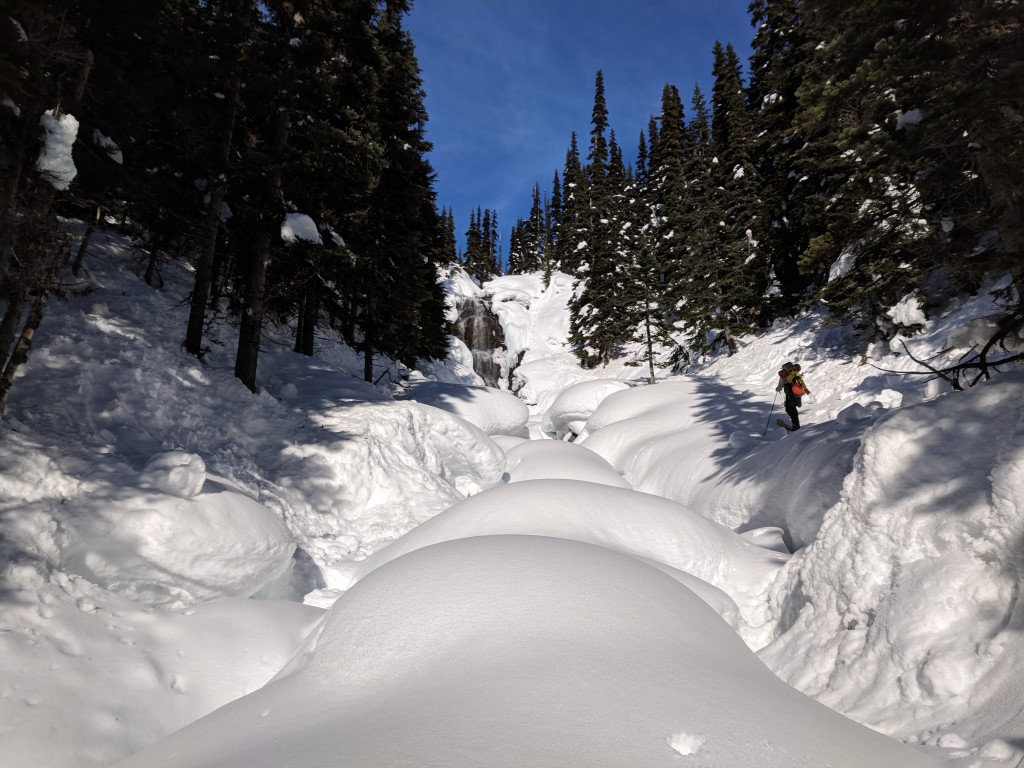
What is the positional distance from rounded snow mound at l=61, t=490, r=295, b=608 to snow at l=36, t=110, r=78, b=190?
3.70 metres

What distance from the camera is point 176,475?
497 cm

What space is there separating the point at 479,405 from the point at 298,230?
30.8 ft

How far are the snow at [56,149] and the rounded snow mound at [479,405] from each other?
34.2ft

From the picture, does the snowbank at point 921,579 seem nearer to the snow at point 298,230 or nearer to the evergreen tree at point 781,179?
the snow at point 298,230

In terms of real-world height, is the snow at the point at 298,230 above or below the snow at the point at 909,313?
above

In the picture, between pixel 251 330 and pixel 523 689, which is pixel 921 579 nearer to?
pixel 523 689

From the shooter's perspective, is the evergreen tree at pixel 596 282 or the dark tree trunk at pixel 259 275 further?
the evergreen tree at pixel 596 282

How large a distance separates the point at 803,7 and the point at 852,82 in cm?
107

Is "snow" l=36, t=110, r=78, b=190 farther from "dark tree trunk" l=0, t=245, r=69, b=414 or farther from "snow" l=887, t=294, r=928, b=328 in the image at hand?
"snow" l=887, t=294, r=928, b=328

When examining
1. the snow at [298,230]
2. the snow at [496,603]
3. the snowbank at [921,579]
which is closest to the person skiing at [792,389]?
the snow at [496,603]

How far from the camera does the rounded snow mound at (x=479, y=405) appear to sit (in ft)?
53.6

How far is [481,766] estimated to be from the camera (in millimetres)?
1815

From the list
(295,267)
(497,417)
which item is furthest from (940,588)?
(497,417)

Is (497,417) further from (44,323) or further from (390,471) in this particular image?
(44,323)
